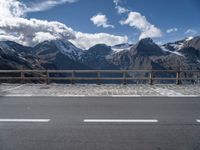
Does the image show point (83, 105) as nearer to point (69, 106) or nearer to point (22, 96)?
point (69, 106)

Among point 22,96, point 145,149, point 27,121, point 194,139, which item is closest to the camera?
point 145,149

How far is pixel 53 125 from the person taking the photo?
798 cm

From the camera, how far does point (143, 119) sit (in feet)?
28.7

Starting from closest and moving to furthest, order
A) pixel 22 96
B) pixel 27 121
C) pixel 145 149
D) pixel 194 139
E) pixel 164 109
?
pixel 145 149 → pixel 194 139 → pixel 27 121 → pixel 164 109 → pixel 22 96

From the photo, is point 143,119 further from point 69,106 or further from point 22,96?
point 22,96

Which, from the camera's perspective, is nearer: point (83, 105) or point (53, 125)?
point (53, 125)

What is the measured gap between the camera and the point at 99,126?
7.91 m

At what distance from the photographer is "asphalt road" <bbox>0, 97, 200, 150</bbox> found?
20.9ft

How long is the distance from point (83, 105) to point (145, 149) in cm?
549

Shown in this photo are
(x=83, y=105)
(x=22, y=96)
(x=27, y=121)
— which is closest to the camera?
(x=27, y=121)

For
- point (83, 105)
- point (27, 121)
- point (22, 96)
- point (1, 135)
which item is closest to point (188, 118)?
point (83, 105)

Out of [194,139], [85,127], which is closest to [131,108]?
[85,127]

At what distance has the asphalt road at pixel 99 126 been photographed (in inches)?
251

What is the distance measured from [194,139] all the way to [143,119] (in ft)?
7.45
